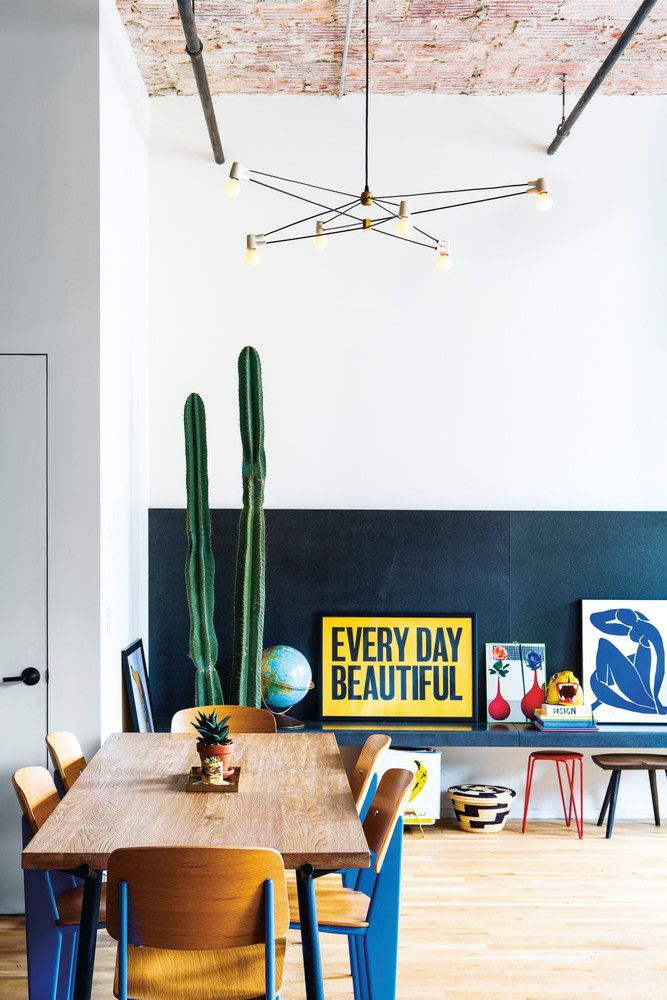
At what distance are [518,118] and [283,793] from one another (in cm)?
439

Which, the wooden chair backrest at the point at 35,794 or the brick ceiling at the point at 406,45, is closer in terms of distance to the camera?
the wooden chair backrest at the point at 35,794

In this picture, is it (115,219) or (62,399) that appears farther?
(115,219)

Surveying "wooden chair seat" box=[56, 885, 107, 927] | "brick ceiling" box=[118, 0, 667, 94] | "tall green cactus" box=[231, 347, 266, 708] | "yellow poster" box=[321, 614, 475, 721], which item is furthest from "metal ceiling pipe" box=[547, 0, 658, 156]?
"wooden chair seat" box=[56, 885, 107, 927]

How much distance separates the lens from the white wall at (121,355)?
175 inches

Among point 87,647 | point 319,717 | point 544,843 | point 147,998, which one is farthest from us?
point 319,717

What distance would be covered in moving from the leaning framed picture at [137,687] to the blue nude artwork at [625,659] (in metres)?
2.50

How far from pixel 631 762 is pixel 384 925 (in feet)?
9.05

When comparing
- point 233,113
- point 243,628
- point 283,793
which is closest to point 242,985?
point 283,793

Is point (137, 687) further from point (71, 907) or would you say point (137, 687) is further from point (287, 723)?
point (71, 907)

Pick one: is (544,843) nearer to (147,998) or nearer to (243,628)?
(243,628)

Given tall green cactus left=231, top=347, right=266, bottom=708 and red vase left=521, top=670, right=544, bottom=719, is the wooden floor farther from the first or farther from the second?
tall green cactus left=231, top=347, right=266, bottom=708

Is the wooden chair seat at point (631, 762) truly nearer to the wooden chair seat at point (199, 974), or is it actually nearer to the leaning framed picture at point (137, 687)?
the leaning framed picture at point (137, 687)

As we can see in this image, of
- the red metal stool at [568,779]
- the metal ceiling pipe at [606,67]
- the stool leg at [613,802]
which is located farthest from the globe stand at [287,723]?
the metal ceiling pipe at [606,67]

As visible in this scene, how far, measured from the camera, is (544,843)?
17.1 feet
